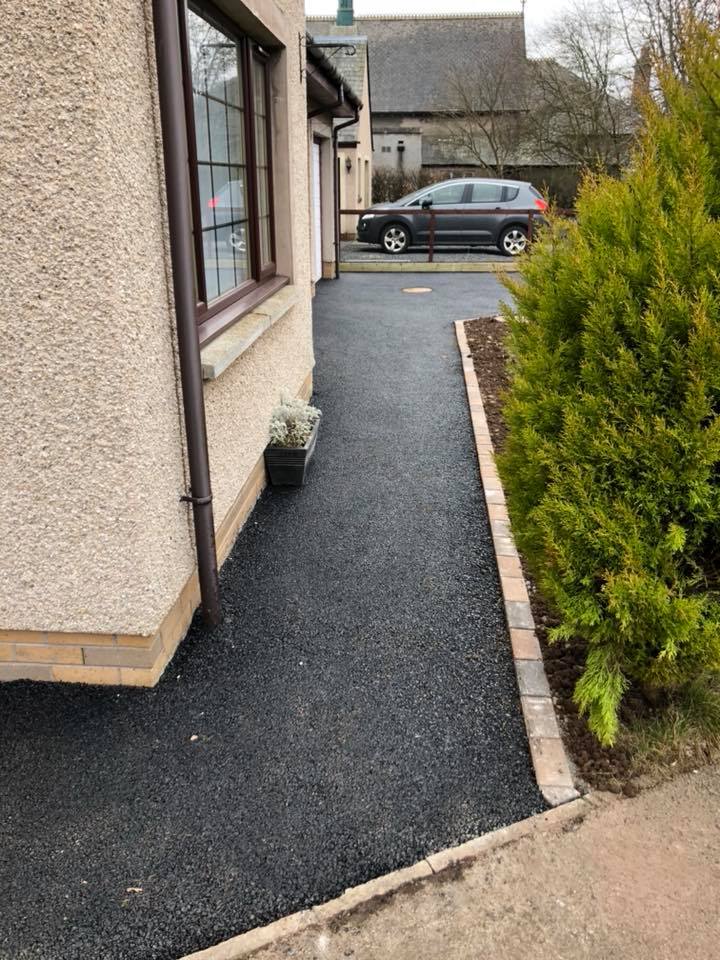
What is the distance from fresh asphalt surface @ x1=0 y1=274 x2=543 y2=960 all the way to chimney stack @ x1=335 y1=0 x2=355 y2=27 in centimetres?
2312

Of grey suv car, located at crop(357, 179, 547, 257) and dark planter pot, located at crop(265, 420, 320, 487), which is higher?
grey suv car, located at crop(357, 179, 547, 257)

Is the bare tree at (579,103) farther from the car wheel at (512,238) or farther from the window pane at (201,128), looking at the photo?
the window pane at (201,128)

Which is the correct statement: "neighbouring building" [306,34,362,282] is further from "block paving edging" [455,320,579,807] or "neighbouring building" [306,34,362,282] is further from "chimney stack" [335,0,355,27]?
"chimney stack" [335,0,355,27]

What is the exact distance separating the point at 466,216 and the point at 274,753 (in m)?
17.6

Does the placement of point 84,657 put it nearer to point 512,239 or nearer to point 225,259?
point 225,259

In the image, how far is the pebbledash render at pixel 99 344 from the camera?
8.17ft

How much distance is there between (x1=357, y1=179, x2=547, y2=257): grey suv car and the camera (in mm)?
18516

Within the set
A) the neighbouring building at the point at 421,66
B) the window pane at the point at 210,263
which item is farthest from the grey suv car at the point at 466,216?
the neighbouring building at the point at 421,66

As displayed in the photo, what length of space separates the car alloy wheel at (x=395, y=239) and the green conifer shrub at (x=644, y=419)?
16813 mm

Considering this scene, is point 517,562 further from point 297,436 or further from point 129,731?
point 129,731

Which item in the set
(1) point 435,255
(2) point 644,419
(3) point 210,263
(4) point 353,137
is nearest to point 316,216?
(4) point 353,137

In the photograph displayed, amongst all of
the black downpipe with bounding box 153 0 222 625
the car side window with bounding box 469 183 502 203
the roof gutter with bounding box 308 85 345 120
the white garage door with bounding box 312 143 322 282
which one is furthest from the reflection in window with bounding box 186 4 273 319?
the car side window with bounding box 469 183 502 203

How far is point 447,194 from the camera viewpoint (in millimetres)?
19016

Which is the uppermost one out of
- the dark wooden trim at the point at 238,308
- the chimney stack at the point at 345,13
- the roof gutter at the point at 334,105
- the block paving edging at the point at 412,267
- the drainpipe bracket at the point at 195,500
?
the chimney stack at the point at 345,13
